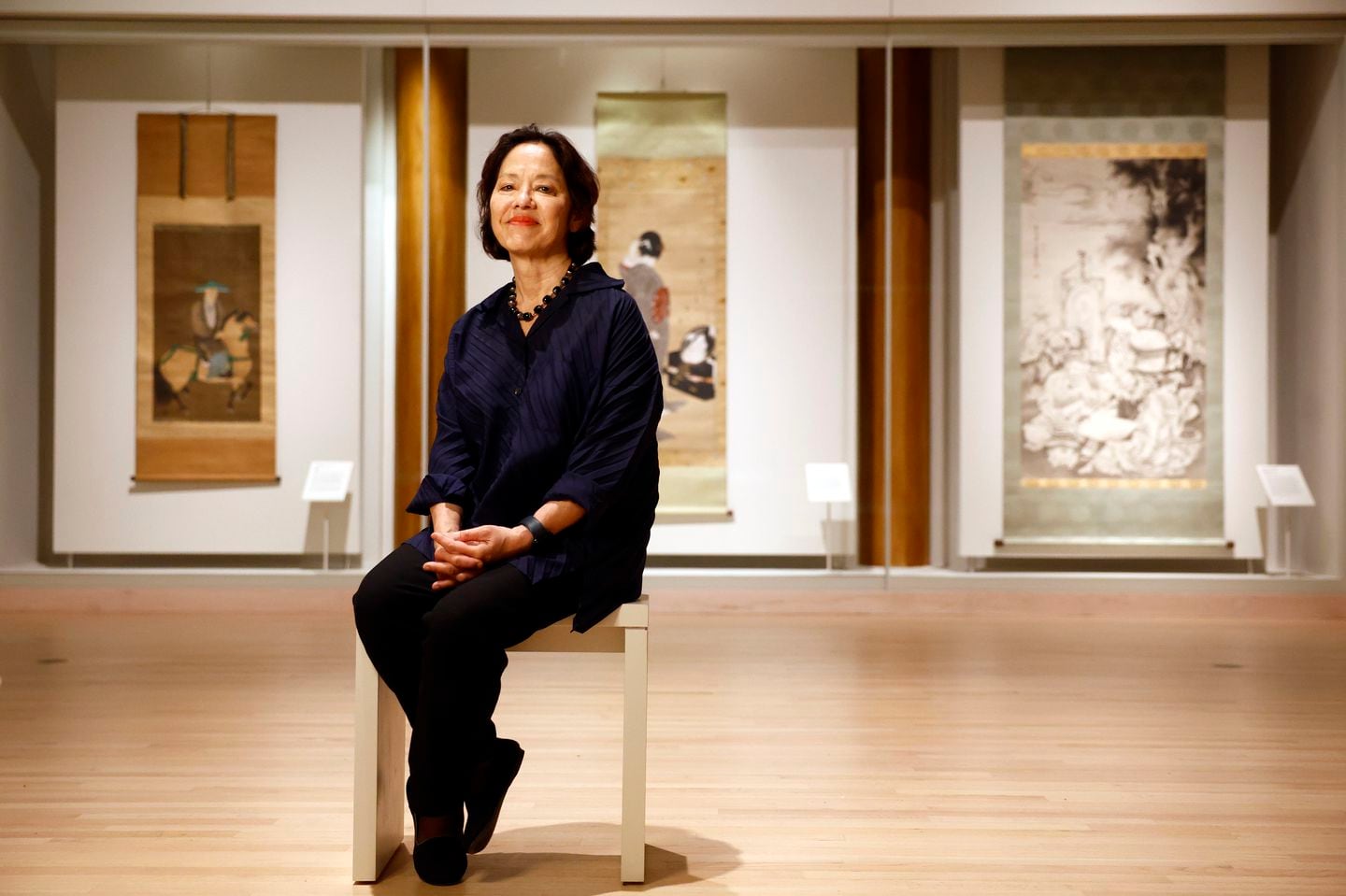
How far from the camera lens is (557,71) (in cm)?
690

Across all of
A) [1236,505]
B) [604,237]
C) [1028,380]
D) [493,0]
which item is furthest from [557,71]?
[1236,505]

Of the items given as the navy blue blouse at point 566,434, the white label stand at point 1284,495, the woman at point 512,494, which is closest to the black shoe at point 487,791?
the woman at point 512,494

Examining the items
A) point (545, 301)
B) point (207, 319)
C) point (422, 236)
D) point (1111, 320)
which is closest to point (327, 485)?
point (207, 319)

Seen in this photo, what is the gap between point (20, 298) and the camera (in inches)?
271

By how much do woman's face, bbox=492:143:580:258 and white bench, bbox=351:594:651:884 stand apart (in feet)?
2.56

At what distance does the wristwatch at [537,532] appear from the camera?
7.96ft

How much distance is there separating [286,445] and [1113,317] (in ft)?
15.1

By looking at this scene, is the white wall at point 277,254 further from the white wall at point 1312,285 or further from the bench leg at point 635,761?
the white wall at point 1312,285

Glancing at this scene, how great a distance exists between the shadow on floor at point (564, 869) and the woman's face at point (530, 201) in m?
1.25

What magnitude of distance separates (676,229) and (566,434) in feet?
14.9

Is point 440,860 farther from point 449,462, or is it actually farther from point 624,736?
point 449,462

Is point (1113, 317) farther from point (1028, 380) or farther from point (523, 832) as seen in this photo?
point (523, 832)

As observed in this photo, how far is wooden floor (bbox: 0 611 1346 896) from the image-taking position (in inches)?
98.3

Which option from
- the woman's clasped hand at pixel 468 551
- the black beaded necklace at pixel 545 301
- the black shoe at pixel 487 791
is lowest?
the black shoe at pixel 487 791
